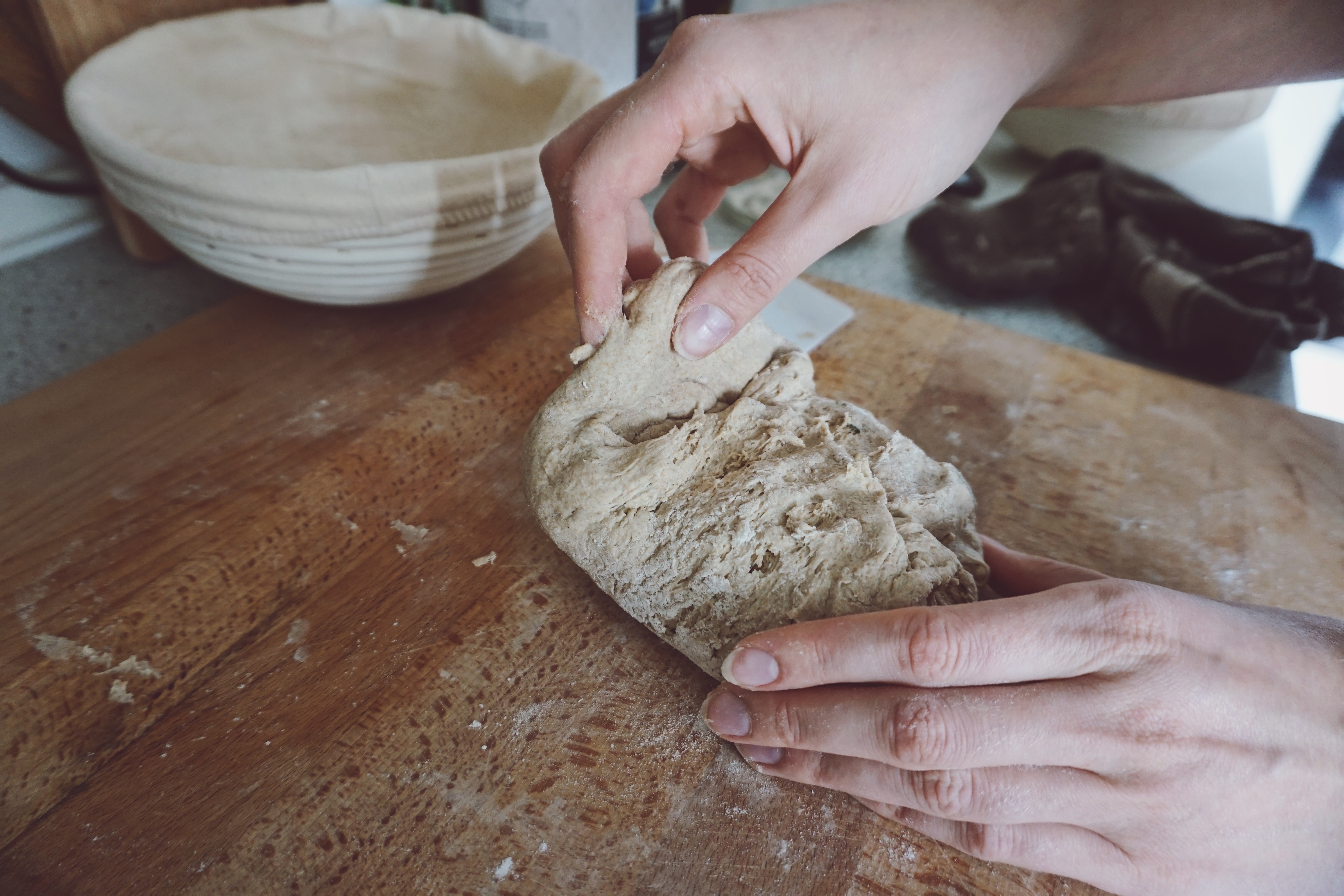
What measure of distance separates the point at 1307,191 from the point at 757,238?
3.61 metres

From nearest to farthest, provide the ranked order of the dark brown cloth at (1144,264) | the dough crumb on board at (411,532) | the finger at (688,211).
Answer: the dough crumb on board at (411,532)
the finger at (688,211)
the dark brown cloth at (1144,264)

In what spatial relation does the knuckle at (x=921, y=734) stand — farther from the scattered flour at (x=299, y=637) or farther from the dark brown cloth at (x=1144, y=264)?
the dark brown cloth at (x=1144, y=264)

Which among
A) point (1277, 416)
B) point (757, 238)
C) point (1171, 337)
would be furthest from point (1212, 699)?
point (1171, 337)

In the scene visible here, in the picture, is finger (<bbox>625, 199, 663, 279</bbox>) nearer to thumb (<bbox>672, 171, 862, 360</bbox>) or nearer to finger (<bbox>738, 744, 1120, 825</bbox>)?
thumb (<bbox>672, 171, 862, 360</bbox>)

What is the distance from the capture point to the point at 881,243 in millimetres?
2676

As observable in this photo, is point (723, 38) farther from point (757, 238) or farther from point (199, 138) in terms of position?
point (199, 138)

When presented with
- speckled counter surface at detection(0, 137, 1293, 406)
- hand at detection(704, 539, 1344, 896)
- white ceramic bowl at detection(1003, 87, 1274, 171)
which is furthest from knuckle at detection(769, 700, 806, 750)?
white ceramic bowl at detection(1003, 87, 1274, 171)

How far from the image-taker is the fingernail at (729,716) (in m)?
0.93

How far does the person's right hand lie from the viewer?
1050mm

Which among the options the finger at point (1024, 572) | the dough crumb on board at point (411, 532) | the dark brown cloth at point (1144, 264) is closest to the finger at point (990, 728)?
the finger at point (1024, 572)

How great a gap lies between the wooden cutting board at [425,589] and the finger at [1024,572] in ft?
0.58

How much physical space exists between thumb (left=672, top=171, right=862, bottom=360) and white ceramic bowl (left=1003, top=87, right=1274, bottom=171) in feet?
6.40

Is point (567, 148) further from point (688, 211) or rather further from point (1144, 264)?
point (1144, 264)

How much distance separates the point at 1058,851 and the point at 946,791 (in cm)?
16
